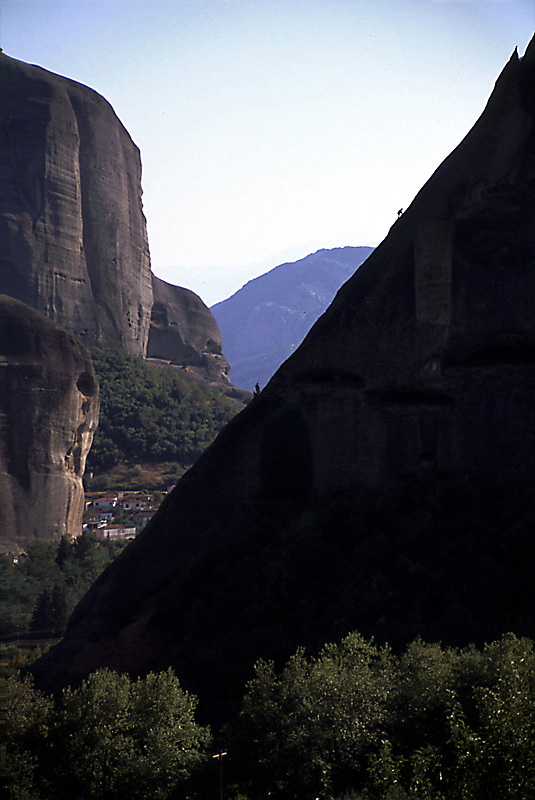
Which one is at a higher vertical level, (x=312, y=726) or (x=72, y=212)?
(x=72, y=212)

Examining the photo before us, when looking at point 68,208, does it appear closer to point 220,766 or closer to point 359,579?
point 359,579

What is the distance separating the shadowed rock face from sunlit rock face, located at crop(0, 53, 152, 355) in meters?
48.4

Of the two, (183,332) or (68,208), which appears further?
(183,332)

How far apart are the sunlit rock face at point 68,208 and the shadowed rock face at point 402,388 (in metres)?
48.4

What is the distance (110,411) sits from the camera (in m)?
67.1

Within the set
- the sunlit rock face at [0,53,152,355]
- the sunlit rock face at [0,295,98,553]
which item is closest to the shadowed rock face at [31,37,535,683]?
the sunlit rock face at [0,295,98,553]

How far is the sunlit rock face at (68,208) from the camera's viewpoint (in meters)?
62.8

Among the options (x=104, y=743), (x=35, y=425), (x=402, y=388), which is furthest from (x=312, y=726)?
(x=35, y=425)

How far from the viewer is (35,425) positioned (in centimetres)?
4041

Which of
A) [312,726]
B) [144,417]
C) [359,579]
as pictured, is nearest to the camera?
[312,726]

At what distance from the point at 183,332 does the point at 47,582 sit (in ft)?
172

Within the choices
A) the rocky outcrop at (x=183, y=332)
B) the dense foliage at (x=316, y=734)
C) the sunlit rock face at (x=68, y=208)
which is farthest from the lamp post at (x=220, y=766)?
the rocky outcrop at (x=183, y=332)

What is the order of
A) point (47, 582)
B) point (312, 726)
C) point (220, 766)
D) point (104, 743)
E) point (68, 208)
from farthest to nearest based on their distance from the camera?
point (68, 208) → point (47, 582) → point (104, 743) → point (220, 766) → point (312, 726)

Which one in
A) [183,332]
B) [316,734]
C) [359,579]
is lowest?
[316,734]
